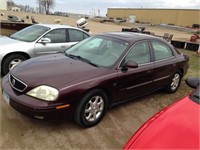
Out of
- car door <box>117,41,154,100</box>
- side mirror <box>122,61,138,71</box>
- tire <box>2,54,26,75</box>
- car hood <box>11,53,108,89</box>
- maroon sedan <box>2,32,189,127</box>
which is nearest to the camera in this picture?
maroon sedan <box>2,32,189,127</box>

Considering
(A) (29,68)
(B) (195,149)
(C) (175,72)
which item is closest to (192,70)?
(C) (175,72)

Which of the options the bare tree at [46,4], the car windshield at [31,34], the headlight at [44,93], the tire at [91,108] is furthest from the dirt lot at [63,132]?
the bare tree at [46,4]

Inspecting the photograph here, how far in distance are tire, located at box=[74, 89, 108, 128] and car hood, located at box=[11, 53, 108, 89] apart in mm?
285

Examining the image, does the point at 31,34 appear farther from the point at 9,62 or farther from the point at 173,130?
the point at 173,130

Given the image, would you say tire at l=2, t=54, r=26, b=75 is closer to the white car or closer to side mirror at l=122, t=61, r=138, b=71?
the white car

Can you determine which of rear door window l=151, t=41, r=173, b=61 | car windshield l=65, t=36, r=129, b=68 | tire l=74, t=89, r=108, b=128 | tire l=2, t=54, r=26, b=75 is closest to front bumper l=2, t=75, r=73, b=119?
tire l=74, t=89, r=108, b=128

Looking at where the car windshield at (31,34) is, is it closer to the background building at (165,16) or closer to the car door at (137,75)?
the car door at (137,75)

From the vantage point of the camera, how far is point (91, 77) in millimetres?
3598

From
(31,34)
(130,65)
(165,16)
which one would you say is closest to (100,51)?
(130,65)

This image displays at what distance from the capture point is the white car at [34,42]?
569 centimetres

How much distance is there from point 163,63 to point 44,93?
2768 millimetres

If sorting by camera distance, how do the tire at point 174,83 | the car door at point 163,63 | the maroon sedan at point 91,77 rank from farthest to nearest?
the tire at point 174,83
the car door at point 163,63
the maroon sedan at point 91,77

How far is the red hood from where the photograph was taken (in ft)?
6.60

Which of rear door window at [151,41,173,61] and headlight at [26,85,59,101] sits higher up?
rear door window at [151,41,173,61]
